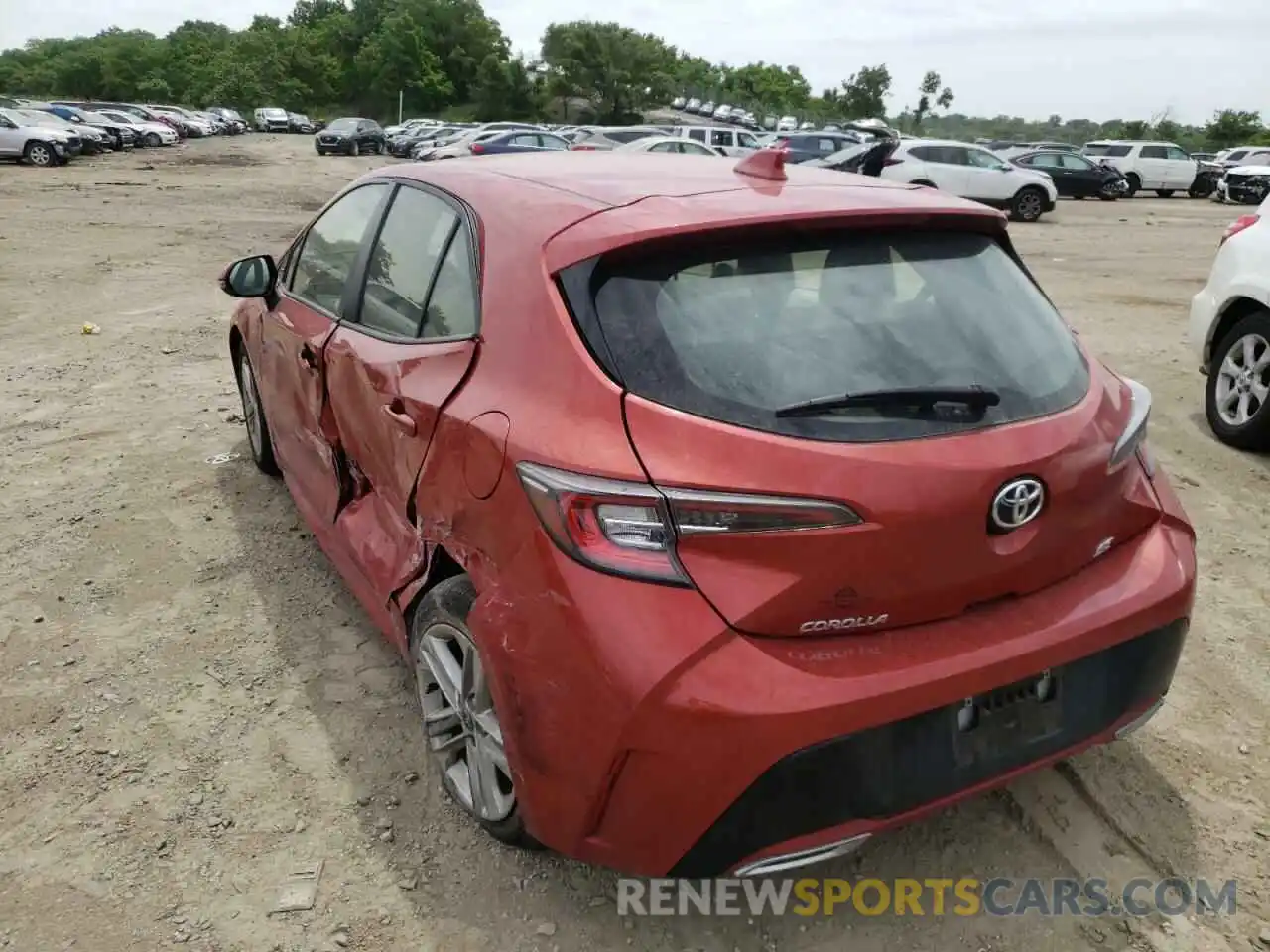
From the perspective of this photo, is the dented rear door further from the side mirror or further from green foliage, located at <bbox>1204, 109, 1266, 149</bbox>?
green foliage, located at <bbox>1204, 109, 1266, 149</bbox>

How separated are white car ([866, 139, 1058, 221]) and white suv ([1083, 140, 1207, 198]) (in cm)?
1030

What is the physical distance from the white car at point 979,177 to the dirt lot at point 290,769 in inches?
643

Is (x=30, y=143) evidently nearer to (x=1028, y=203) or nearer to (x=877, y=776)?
(x=1028, y=203)

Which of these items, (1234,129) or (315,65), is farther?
(315,65)

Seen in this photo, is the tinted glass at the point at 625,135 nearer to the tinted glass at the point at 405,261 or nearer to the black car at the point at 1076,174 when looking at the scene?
the black car at the point at 1076,174

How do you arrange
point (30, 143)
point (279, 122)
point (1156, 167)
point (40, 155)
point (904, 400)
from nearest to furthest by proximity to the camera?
point (904, 400) < point (30, 143) < point (40, 155) < point (1156, 167) < point (279, 122)

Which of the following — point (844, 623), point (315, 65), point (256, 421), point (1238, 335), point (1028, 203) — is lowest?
point (1028, 203)

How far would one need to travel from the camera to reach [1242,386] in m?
5.23

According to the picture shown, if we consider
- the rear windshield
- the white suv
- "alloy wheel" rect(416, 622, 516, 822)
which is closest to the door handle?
"alloy wheel" rect(416, 622, 516, 822)

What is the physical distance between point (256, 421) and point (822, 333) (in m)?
3.46

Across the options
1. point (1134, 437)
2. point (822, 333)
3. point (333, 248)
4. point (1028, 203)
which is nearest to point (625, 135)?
point (1028, 203)

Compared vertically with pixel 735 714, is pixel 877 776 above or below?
below

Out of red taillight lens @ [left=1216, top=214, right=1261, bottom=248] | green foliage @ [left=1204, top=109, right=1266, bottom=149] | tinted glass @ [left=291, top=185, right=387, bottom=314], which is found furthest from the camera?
green foliage @ [left=1204, top=109, right=1266, bottom=149]

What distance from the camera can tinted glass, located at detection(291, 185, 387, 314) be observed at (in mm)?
3307
